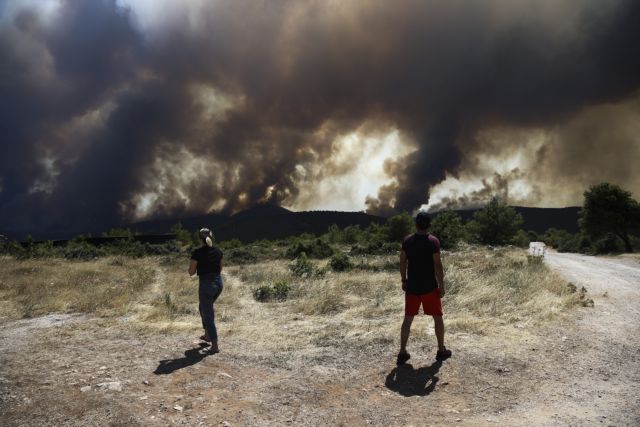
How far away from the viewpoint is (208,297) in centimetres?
856

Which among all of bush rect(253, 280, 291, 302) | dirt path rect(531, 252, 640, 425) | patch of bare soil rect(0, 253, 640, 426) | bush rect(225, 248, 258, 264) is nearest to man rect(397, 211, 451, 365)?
patch of bare soil rect(0, 253, 640, 426)

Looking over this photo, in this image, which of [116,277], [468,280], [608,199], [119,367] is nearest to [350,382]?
[119,367]

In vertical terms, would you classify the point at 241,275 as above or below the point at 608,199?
below

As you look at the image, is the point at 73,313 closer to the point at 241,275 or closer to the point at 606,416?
the point at 241,275

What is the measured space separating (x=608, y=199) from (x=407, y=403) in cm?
4817

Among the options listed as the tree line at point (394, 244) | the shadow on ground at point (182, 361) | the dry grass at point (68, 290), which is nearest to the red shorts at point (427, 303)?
the shadow on ground at point (182, 361)

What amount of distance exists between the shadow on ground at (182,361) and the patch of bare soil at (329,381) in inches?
0.7

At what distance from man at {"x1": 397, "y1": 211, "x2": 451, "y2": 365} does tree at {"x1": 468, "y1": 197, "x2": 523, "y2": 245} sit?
72.3 metres

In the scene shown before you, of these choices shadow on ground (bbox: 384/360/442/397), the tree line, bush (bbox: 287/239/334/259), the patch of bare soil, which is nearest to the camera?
the patch of bare soil

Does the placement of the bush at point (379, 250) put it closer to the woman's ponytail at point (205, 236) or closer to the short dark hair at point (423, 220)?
the woman's ponytail at point (205, 236)

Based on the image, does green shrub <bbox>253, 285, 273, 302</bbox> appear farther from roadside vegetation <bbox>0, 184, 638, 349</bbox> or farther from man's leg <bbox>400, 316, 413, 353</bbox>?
man's leg <bbox>400, 316, 413, 353</bbox>

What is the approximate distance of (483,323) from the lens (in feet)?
30.8

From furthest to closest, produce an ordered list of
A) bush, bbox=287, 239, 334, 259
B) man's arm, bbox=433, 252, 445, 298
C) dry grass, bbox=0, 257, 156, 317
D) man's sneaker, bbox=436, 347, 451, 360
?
bush, bbox=287, 239, 334, 259 → dry grass, bbox=0, 257, 156, 317 → man's sneaker, bbox=436, 347, 451, 360 → man's arm, bbox=433, 252, 445, 298

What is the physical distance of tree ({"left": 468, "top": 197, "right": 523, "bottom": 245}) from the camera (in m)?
75.2
